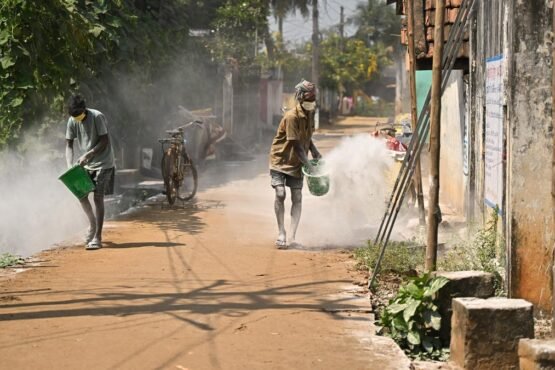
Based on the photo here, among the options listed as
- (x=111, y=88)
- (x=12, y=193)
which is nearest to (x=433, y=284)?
(x=12, y=193)

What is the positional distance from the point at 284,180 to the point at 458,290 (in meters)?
5.09

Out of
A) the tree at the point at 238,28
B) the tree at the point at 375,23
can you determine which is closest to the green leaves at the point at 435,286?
the tree at the point at 238,28

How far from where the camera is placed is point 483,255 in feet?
30.2

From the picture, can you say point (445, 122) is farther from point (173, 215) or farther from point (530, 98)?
point (530, 98)

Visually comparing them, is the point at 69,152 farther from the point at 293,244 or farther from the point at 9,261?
the point at 293,244

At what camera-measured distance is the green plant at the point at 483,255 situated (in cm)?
895

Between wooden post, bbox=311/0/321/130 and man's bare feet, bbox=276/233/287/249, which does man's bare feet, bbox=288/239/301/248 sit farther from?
wooden post, bbox=311/0/321/130

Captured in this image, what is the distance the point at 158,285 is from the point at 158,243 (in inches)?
116

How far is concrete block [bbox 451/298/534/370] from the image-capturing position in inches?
256

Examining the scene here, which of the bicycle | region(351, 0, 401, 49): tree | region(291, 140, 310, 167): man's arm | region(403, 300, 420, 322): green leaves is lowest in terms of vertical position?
region(403, 300, 420, 322): green leaves

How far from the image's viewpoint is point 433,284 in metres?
7.27

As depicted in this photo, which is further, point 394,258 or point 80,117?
point 80,117

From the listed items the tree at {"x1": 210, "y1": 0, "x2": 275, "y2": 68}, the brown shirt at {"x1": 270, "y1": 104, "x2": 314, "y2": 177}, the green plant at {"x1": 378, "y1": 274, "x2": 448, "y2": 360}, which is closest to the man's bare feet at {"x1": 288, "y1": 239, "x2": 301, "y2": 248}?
the brown shirt at {"x1": 270, "y1": 104, "x2": 314, "y2": 177}

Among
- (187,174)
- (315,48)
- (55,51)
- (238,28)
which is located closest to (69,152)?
(55,51)
